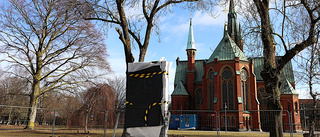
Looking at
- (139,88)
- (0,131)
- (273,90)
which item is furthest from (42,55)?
(273,90)

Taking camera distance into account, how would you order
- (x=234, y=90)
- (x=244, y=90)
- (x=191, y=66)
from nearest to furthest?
1. (x=234, y=90)
2. (x=244, y=90)
3. (x=191, y=66)

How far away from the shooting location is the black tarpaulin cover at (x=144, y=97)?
23.9 feet

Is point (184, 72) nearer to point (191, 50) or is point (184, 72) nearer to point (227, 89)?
point (191, 50)

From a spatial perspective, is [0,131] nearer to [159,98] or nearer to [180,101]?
[159,98]

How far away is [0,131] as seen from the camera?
10.2 meters

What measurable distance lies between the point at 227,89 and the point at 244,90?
261 cm

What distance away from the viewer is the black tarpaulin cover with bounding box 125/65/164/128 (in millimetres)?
7281

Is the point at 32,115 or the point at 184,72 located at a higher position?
the point at 184,72

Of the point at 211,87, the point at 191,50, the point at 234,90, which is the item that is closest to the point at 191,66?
the point at 191,50

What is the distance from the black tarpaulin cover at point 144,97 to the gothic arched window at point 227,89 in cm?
3129

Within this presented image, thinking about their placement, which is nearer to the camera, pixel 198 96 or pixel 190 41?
pixel 198 96

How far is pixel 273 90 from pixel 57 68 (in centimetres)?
1470

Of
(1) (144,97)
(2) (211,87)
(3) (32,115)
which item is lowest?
(3) (32,115)

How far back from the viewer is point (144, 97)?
24.8ft
